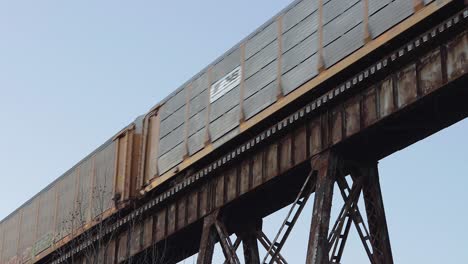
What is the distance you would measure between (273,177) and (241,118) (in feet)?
4.68

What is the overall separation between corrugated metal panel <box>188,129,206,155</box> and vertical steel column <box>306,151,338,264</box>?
3.63 meters

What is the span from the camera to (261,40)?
21344 millimetres

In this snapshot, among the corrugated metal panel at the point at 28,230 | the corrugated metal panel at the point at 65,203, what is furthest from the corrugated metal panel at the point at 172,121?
the corrugated metal panel at the point at 28,230

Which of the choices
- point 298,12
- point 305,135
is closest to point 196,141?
point 305,135

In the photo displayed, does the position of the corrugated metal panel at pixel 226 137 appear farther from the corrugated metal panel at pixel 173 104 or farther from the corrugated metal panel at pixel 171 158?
Result: the corrugated metal panel at pixel 173 104

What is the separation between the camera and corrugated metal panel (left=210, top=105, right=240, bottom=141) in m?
21.3

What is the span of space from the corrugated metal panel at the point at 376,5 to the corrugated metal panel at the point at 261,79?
2815mm

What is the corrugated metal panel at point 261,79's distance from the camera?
20.5 meters

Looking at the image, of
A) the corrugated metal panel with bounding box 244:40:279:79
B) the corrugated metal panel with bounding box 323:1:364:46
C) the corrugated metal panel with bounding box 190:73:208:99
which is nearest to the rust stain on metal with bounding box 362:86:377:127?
the corrugated metal panel with bounding box 323:1:364:46

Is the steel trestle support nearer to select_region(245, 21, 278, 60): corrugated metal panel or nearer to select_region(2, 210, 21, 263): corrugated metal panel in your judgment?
select_region(245, 21, 278, 60): corrugated metal panel

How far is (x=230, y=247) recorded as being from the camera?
851 inches

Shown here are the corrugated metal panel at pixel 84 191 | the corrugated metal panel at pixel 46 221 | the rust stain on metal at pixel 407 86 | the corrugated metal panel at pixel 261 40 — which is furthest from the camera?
the corrugated metal panel at pixel 46 221

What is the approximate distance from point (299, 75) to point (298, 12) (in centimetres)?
148

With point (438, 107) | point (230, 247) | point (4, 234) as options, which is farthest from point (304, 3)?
point (4, 234)
